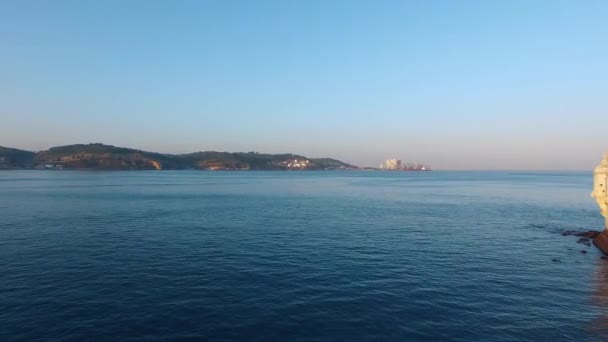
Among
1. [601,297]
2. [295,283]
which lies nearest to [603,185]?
[601,297]

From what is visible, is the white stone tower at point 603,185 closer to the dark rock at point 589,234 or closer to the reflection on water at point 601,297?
the dark rock at point 589,234

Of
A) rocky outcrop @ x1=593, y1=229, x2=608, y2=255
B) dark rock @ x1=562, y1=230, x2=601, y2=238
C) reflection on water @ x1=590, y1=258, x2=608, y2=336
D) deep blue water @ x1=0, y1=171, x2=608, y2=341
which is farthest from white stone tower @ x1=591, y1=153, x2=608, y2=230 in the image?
reflection on water @ x1=590, y1=258, x2=608, y2=336

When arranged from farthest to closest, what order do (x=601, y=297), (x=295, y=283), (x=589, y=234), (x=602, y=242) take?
(x=589, y=234), (x=602, y=242), (x=295, y=283), (x=601, y=297)

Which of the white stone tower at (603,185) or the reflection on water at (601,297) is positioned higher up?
the white stone tower at (603,185)

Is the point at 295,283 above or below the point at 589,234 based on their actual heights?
below

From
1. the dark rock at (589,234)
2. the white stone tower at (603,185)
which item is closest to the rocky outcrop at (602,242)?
the white stone tower at (603,185)

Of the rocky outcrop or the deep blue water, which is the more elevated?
the rocky outcrop

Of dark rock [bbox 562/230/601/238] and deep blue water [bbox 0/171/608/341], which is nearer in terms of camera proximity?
deep blue water [bbox 0/171/608/341]

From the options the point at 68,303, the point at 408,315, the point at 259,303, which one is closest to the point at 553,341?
the point at 408,315

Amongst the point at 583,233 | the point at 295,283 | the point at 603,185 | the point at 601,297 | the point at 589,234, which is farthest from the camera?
the point at 583,233

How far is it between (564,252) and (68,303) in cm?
5292

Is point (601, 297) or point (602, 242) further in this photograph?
point (602, 242)

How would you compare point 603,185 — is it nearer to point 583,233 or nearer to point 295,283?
point 583,233

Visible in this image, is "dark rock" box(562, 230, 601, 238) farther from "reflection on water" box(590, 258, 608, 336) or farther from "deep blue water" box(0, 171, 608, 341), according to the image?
"reflection on water" box(590, 258, 608, 336)
